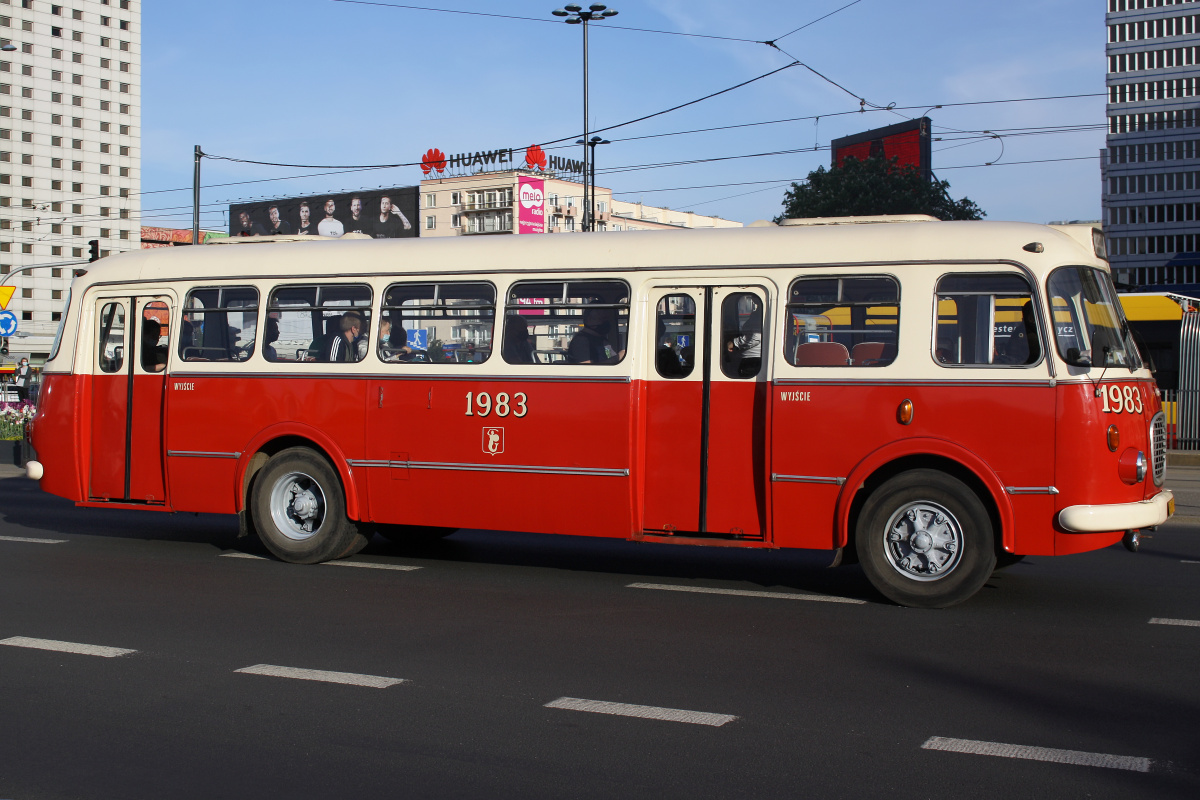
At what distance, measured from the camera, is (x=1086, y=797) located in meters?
4.66

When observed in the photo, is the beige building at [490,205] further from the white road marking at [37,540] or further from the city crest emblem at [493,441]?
the city crest emblem at [493,441]

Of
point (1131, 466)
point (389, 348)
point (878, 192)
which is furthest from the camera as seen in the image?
point (878, 192)

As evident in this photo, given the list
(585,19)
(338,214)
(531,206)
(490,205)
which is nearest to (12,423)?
(585,19)

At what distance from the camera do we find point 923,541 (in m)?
8.44

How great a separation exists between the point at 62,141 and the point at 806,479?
142 m

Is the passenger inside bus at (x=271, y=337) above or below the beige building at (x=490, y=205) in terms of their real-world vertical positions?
below

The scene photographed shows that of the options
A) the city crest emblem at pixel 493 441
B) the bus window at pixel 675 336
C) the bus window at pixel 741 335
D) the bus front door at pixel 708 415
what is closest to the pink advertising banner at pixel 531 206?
the city crest emblem at pixel 493 441

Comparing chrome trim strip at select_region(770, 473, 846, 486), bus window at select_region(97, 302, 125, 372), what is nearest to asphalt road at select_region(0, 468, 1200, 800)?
chrome trim strip at select_region(770, 473, 846, 486)

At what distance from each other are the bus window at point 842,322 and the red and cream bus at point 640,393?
2 centimetres

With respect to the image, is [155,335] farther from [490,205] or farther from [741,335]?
[490,205]

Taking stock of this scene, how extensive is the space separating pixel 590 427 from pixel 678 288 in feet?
4.25

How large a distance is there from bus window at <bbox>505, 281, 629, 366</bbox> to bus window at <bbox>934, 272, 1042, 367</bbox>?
7.98ft

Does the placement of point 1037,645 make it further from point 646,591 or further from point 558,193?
point 558,193

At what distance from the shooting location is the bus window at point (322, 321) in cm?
1048
